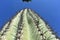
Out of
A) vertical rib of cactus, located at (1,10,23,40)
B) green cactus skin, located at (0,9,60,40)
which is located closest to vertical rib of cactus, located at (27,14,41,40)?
green cactus skin, located at (0,9,60,40)

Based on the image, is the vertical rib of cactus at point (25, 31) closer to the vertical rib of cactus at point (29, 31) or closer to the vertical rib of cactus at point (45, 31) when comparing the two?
the vertical rib of cactus at point (29, 31)

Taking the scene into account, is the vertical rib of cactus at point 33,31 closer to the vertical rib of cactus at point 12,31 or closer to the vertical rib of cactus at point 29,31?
the vertical rib of cactus at point 29,31

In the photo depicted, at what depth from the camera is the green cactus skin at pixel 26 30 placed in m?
1.49

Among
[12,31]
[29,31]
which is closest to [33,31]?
[29,31]

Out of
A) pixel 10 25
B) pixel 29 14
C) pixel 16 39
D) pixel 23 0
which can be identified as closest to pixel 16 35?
pixel 16 39

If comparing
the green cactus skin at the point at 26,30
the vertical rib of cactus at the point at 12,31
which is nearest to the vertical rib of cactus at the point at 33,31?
the green cactus skin at the point at 26,30

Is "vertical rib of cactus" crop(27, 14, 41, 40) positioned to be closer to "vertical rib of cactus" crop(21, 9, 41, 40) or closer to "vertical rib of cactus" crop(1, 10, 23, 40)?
"vertical rib of cactus" crop(21, 9, 41, 40)

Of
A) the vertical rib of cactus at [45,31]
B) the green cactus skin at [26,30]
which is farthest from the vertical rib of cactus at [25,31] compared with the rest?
the vertical rib of cactus at [45,31]

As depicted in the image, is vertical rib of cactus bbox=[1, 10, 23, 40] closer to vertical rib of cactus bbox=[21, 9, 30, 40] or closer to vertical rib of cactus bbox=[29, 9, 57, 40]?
vertical rib of cactus bbox=[21, 9, 30, 40]

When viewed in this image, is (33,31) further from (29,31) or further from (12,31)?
(12,31)

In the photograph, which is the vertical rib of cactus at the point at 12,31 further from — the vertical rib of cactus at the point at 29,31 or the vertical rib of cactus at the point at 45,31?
the vertical rib of cactus at the point at 45,31

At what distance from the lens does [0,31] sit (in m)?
1.67

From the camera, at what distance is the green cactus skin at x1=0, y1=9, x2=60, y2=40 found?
149 cm

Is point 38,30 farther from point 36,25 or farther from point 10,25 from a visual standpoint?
point 10,25
